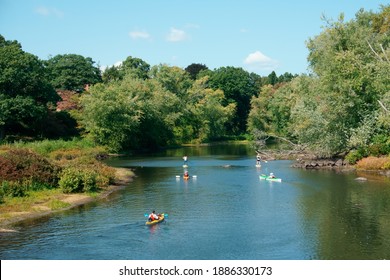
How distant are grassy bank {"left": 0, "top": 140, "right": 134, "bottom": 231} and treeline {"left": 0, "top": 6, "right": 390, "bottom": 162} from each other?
95.7 feet

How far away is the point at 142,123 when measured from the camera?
100750mm

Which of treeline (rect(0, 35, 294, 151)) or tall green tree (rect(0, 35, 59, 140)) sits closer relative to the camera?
tall green tree (rect(0, 35, 59, 140))

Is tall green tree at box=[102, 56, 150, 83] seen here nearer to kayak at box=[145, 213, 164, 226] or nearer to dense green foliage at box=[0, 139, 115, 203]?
dense green foliage at box=[0, 139, 115, 203]

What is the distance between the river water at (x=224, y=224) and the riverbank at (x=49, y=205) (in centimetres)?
111

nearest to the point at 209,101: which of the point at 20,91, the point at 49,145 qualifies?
the point at 20,91

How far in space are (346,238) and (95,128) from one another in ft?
211

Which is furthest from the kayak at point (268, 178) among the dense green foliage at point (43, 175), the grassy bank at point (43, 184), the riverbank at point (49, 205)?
the dense green foliage at point (43, 175)

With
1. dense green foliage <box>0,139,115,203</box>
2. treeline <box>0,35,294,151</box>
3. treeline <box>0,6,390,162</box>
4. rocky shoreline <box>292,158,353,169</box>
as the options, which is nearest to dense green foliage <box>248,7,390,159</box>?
treeline <box>0,6,390,162</box>

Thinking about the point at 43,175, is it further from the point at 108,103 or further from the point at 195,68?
the point at 195,68

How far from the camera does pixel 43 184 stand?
→ 4534 centimetres

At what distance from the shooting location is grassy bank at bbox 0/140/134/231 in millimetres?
38938

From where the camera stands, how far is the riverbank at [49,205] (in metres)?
35.4

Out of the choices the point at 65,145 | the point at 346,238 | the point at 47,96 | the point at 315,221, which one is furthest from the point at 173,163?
the point at 346,238

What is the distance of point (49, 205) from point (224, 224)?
48.9 ft
